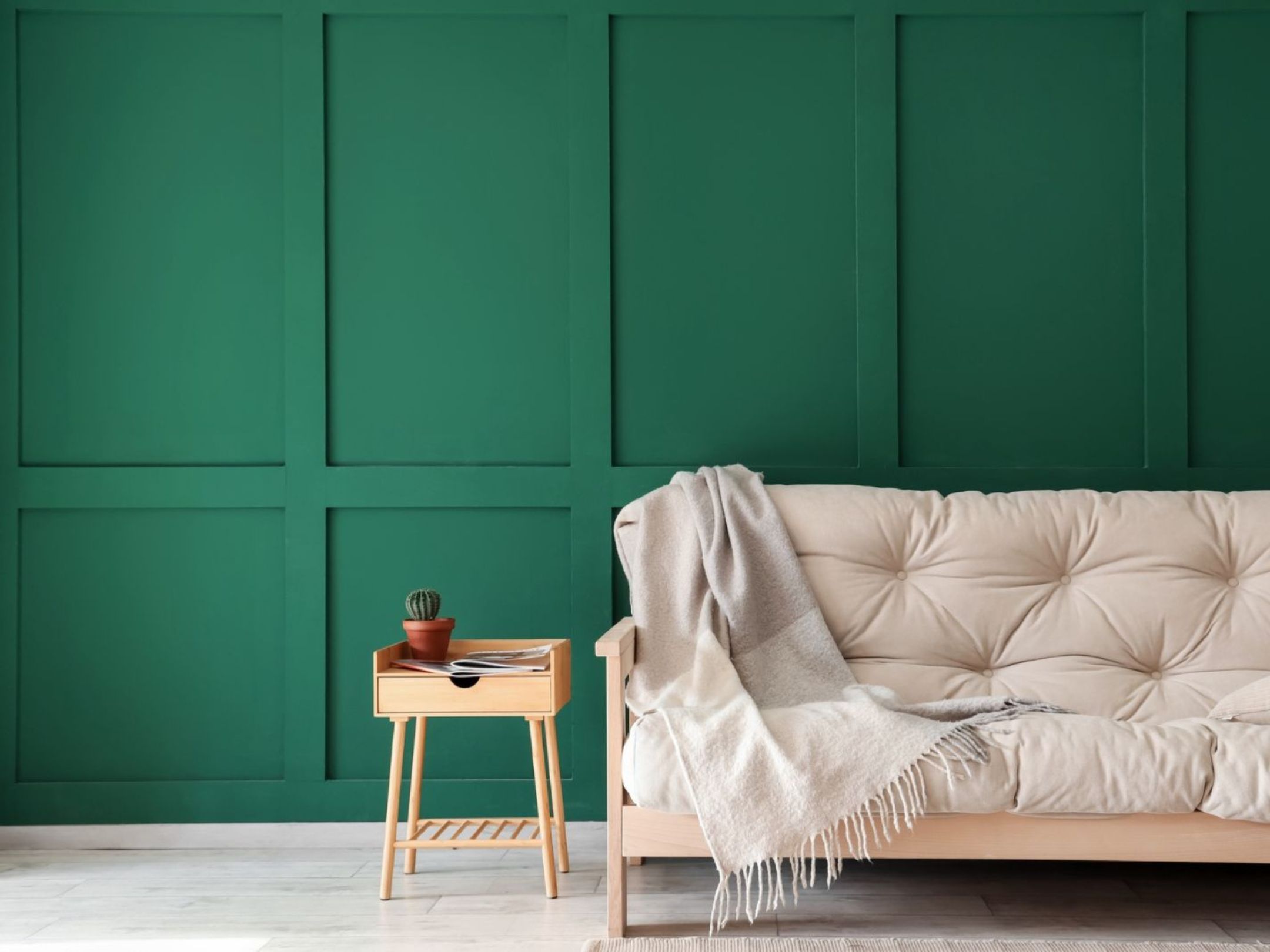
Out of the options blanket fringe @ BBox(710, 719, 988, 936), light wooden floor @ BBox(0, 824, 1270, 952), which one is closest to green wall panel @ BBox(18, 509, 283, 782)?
light wooden floor @ BBox(0, 824, 1270, 952)

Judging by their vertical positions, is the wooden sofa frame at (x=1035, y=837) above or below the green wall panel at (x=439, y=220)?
below

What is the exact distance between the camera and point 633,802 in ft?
6.86

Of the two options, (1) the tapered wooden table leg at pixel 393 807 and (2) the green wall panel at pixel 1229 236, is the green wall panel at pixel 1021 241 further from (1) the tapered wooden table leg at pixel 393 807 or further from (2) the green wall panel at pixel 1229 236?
(1) the tapered wooden table leg at pixel 393 807

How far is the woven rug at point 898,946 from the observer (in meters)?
2.02

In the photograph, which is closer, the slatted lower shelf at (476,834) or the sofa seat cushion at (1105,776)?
the sofa seat cushion at (1105,776)

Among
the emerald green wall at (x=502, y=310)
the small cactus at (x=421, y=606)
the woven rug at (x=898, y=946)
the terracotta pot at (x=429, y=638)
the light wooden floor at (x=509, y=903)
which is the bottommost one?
the light wooden floor at (x=509, y=903)

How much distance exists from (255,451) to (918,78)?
76.7 inches

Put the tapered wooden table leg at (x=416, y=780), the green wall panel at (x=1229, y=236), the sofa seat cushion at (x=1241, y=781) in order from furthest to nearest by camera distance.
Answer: the green wall panel at (x=1229, y=236) → the tapered wooden table leg at (x=416, y=780) → the sofa seat cushion at (x=1241, y=781)

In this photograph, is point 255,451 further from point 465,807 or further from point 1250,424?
point 1250,424

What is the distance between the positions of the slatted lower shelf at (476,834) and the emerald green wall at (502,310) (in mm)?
134

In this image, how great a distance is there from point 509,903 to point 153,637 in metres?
1.20

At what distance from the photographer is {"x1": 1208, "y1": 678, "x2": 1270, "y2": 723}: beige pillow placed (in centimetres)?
209

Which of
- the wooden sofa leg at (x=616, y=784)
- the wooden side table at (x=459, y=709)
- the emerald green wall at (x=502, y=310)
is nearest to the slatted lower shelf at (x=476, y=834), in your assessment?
the wooden side table at (x=459, y=709)

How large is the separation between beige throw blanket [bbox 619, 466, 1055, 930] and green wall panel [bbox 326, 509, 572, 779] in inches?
15.8
